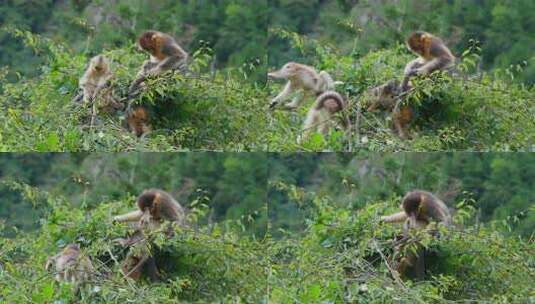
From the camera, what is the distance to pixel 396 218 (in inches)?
249

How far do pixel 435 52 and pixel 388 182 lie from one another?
32.0 inches

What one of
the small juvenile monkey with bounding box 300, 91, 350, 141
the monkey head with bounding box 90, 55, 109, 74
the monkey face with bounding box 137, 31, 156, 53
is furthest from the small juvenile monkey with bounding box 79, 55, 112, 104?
the small juvenile monkey with bounding box 300, 91, 350, 141

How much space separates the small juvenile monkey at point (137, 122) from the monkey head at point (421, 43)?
5.34 feet

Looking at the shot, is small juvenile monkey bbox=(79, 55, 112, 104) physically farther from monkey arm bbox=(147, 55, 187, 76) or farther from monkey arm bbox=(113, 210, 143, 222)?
monkey arm bbox=(113, 210, 143, 222)

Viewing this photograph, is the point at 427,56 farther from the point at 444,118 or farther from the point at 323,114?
the point at 323,114

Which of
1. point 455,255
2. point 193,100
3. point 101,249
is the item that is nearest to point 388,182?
point 455,255

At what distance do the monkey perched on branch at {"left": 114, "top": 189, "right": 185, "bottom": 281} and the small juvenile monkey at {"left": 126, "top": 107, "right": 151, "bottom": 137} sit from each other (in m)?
0.35

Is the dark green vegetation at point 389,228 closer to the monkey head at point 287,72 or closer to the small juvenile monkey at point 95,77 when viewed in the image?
the monkey head at point 287,72

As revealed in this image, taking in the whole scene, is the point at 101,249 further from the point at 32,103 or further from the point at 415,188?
the point at 415,188

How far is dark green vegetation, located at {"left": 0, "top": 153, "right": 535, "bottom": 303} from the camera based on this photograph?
6219 mm

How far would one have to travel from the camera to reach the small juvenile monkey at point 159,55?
6465 mm

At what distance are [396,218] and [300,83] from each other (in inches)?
38.1

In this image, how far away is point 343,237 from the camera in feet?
20.7

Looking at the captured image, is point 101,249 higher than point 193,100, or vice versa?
point 193,100
